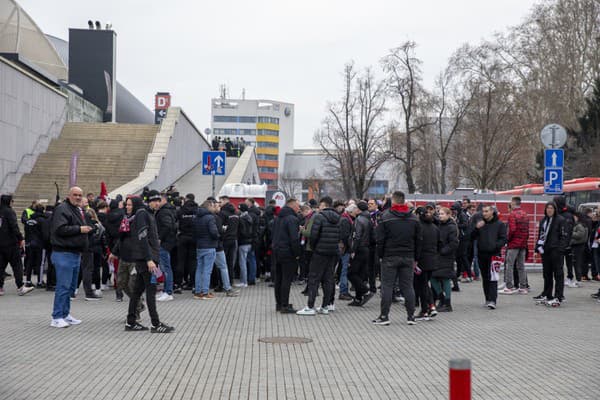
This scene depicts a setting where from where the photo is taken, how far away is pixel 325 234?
513 inches

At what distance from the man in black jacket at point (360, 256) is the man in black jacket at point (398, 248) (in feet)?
7.66

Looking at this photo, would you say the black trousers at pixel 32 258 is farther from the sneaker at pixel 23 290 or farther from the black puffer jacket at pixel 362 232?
the black puffer jacket at pixel 362 232

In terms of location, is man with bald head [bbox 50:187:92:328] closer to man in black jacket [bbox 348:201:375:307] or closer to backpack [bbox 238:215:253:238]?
man in black jacket [bbox 348:201:375:307]

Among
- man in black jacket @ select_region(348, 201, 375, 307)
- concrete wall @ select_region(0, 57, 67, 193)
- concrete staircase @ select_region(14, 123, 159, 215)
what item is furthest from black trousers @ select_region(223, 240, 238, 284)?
concrete wall @ select_region(0, 57, 67, 193)

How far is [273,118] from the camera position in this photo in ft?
517

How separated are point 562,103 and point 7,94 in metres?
32.0

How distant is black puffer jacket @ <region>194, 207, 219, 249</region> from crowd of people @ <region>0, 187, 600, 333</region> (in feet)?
0.07

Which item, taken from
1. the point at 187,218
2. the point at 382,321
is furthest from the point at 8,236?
→ the point at 382,321

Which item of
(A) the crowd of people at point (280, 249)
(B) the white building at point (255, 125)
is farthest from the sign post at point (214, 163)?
(B) the white building at point (255, 125)

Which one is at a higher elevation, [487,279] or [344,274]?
[487,279]

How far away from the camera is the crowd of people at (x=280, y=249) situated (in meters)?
11.3

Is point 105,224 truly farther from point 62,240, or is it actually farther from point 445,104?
point 445,104

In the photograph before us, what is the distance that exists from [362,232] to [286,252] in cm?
202

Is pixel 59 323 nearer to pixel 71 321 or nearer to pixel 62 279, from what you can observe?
pixel 71 321
